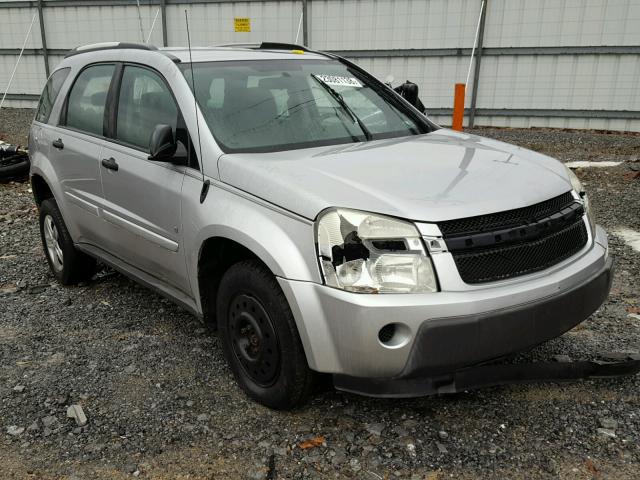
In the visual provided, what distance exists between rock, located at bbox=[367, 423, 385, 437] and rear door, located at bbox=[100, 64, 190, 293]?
1.23 meters

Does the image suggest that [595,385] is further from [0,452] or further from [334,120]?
[0,452]

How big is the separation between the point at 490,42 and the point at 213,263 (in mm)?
11446

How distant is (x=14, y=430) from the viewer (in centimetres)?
284

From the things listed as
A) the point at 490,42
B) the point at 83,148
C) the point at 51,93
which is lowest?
the point at 83,148

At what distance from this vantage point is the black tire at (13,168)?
8.39 meters

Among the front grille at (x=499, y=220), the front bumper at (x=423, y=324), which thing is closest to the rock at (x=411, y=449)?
the front bumper at (x=423, y=324)

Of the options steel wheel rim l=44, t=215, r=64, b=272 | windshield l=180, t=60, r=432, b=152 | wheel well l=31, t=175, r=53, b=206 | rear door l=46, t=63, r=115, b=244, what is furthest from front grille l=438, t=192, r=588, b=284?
wheel well l=31, t=175, r=53, b=206

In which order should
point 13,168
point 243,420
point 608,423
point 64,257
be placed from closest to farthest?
point 608,423, point 243,420, point 64,257, point 13,168

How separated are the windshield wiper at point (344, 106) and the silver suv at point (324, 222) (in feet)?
0.04

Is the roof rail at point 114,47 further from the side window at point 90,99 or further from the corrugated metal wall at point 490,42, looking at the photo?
the corrugated metal wall at point 490,42

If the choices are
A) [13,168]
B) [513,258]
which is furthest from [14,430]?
[13,168]

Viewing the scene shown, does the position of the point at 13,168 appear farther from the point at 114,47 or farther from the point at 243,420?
the point at 243,420

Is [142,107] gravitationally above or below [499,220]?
above

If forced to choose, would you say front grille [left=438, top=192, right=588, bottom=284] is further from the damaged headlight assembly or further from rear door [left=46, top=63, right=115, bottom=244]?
rear door [left=46, top=63, right=115, bottom=244]
